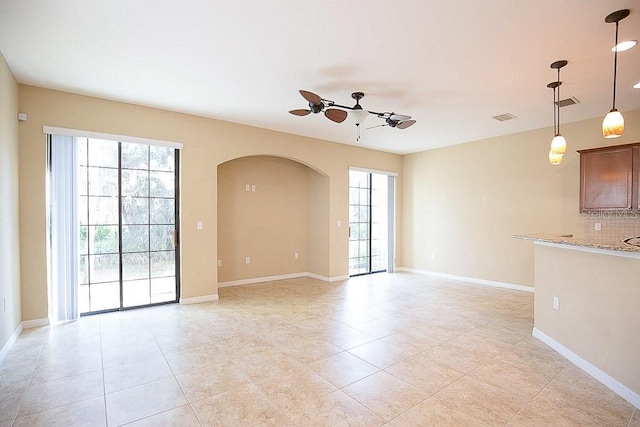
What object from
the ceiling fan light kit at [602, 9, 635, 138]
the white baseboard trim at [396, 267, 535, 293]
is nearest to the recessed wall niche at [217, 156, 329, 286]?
the white baseboard trim at [396, 267, 535, 293]

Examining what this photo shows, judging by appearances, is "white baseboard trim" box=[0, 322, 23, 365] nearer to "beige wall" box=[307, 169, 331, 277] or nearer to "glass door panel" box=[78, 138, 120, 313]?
"glass door panel" box=[78, 138, 120, 313]

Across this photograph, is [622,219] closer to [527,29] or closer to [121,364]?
[527,29]

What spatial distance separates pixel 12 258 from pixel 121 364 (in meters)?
1.87

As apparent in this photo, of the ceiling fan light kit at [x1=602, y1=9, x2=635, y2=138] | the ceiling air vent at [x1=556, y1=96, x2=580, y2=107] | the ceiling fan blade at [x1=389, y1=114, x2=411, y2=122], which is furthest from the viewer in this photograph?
the ceiling air vent at [x1=556, y1=96, x2=580, y2=107]

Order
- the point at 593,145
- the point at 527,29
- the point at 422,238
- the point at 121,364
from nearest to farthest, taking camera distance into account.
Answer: the point at 527,29
the point at 121,364
the point at 593,145
the point at 422,238

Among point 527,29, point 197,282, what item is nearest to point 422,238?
point 197,282

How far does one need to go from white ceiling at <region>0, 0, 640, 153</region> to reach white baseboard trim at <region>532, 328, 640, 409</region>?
2868 mm

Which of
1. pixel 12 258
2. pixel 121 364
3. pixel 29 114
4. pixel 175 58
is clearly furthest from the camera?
pixel 29 114

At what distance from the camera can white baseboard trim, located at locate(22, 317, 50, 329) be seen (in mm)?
4031

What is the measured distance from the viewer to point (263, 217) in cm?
693

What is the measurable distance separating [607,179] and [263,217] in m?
5.77

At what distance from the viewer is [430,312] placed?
15.8 feet

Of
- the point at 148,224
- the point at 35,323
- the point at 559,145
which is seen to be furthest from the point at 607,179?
the point at 35,323

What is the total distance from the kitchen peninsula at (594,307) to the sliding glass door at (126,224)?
502cm
